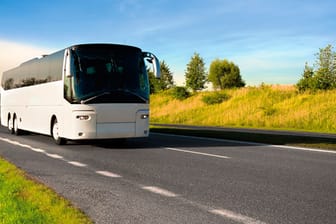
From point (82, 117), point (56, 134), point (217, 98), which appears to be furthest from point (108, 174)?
point (217, 98)

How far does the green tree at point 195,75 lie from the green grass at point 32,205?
64.6m

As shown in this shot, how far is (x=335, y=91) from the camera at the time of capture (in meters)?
33.4

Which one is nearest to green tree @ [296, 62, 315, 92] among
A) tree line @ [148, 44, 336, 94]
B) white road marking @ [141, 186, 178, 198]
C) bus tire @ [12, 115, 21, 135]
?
tree line @ [148, 44, 336, 94]

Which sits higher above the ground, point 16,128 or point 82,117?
point 82,117

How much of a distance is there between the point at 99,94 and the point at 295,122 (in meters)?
20.1

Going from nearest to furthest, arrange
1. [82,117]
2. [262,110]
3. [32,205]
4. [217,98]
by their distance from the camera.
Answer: [32,205], [82,117], [262,110], [217,98]

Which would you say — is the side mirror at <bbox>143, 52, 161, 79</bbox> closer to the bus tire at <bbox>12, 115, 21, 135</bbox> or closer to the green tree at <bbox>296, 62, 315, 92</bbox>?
the bus tire at <bbox>12, 115, 21, 135</bbox>

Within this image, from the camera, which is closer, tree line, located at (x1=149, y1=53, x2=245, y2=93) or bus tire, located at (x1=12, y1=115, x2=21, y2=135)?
bus tire, located at (x1=12, y1=115, x2=21, y2=135)

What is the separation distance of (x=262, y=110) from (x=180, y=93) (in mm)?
14844

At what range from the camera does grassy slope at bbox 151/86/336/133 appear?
30.0 metres

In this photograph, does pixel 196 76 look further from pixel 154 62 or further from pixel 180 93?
pixel 154 62

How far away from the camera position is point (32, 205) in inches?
233

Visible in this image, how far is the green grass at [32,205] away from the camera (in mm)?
5186

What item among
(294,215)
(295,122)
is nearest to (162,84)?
(295,122)
